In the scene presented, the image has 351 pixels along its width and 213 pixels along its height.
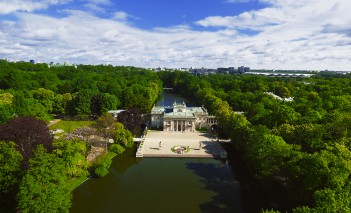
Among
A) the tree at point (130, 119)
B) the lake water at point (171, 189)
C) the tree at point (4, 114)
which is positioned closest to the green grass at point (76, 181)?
the lake water at point (171, 189)

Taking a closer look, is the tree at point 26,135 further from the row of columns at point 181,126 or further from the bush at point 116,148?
→ the row of columns at point 181,126

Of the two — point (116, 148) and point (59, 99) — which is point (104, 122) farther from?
point (59, 99)

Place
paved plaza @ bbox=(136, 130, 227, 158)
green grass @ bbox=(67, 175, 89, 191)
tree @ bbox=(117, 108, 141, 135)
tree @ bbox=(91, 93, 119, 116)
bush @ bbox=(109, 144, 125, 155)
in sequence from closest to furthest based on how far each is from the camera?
green grass @ bbox=(67, 175, 89, 191) → bush @ bbox=(109, 144, 125, 155) → paved plaza @ bbox=(136, 130, 227, 158) → tree @ bbox=(117, 108, 141, 135) → tree @ bbox=(91, 93, 119, 116)

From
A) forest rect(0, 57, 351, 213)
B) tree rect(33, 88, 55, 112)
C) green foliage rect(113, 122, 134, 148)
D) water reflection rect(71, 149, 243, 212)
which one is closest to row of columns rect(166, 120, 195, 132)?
forest rect(0, 57, 351, 213)

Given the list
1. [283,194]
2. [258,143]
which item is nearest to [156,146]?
[258,143]

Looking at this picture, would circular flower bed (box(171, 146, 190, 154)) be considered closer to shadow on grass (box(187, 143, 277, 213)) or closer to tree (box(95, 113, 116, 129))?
shadow on grass (box(187, 143, 277, 213))

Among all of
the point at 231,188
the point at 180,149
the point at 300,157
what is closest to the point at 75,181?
the point at 180,149

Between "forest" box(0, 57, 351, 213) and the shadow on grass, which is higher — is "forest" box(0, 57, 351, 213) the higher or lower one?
the higher one
